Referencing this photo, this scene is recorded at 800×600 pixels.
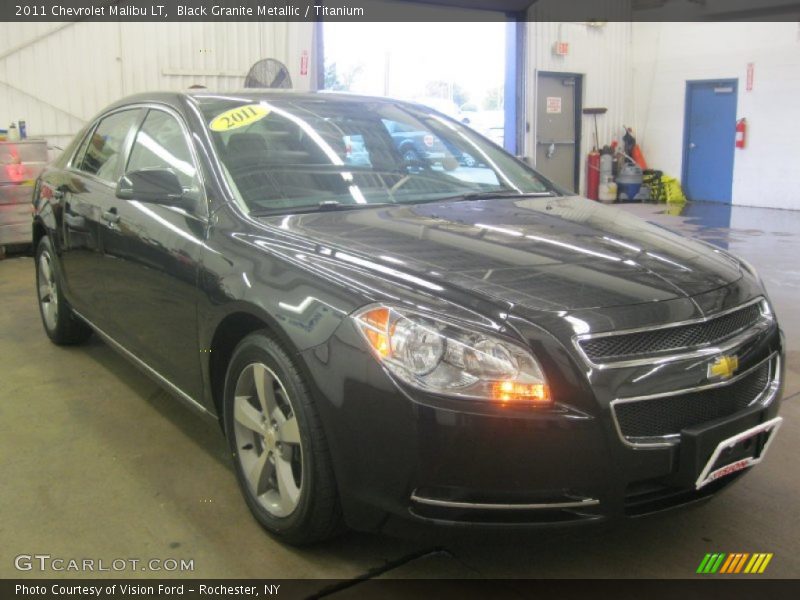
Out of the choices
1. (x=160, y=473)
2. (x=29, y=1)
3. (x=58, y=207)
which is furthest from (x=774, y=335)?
(x=29, y=1)

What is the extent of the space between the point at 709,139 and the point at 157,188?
1203cm

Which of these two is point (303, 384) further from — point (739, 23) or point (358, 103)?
point (739, 23)

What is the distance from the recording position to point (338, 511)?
81.4 inches

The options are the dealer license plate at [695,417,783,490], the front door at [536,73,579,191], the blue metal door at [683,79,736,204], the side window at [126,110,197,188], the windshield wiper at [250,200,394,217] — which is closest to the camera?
the dealer license plate at [695,417,783,490]

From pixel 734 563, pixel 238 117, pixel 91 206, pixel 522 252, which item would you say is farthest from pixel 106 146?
pixel 734 563

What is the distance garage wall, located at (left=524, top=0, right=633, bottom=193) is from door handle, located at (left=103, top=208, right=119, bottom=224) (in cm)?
999

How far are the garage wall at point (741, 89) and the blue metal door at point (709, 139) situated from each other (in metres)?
0.13

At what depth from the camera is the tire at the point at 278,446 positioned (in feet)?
6.58

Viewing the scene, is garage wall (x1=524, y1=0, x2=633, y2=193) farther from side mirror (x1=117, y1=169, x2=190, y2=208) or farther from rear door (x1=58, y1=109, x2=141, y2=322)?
side mirror (x1=117, y1=169, x2=190, y2=208)

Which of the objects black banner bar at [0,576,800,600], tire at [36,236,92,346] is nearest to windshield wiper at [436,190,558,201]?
black banner bar at [0,576,800,600]

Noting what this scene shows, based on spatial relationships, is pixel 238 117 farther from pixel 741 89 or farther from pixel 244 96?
pixel 741 89

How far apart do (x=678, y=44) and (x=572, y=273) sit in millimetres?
12548

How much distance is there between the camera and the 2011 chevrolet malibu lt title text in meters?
1.78
